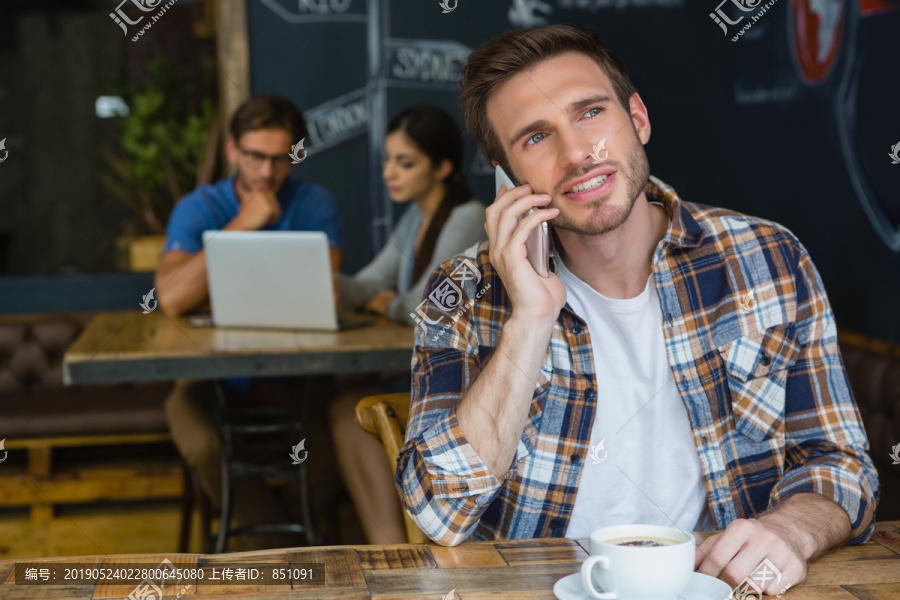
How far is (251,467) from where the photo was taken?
2609 mm

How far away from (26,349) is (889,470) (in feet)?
10.4

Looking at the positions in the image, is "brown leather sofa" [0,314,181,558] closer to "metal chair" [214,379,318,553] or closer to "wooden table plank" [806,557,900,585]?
"metal chair" [214,379,318,553]

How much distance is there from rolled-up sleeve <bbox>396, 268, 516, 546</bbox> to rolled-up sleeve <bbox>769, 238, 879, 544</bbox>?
0.40m

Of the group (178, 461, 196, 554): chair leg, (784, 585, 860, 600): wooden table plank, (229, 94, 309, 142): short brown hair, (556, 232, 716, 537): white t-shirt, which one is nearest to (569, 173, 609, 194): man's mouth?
(556, 232, 716, 537): white t-shirt

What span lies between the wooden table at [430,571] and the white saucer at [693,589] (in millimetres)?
18

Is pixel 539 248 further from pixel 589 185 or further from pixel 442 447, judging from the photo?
pixel 442 447

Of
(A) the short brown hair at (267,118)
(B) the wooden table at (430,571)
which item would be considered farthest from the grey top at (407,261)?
(B) the wooden table at (430,571)

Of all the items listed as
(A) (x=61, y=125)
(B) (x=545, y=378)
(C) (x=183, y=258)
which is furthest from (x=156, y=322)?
(A) (x=61, y=125)

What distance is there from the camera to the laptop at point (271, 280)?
245 cm

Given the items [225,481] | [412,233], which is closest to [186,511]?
[225,481]

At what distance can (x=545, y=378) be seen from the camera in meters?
1.34

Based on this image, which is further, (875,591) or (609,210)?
(609,210)

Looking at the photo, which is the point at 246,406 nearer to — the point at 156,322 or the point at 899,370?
the point at 156,322

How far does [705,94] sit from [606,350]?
2637 mm
